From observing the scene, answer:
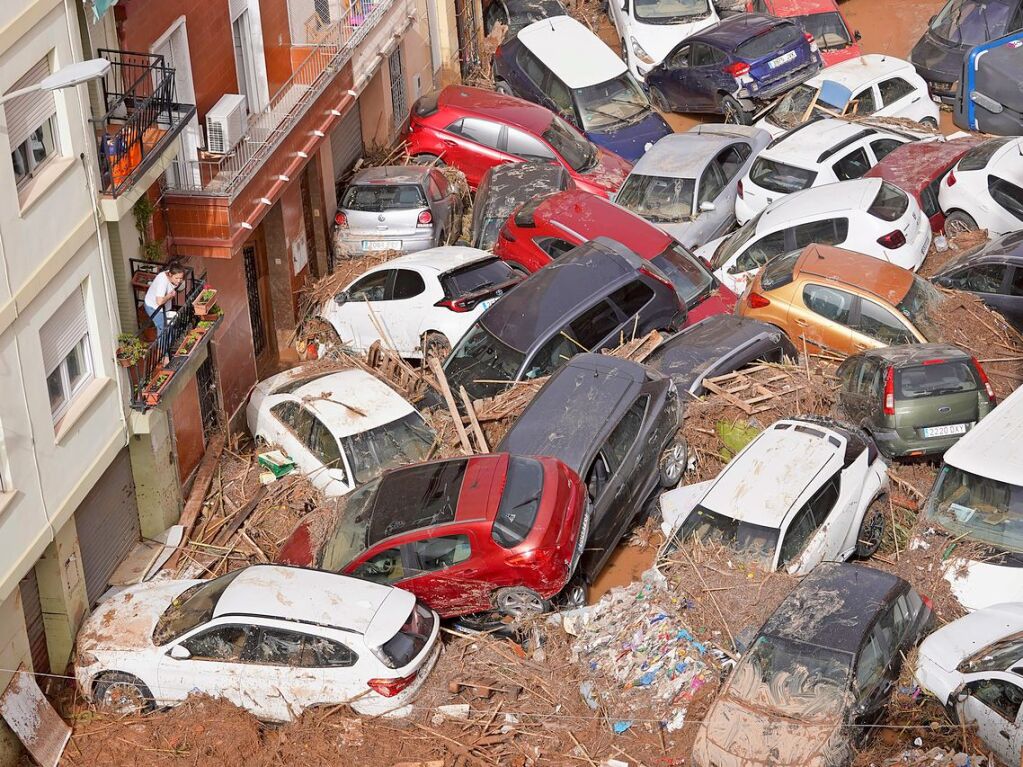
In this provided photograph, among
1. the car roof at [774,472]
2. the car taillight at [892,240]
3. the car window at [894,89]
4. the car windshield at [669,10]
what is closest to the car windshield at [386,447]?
the car roof at [774,472]

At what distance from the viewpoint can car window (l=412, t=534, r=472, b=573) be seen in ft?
44.1

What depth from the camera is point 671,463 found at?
15789 mm

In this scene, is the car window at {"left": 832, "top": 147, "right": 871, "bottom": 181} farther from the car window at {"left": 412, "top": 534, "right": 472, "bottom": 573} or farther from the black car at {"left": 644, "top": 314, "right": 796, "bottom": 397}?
the car window at {"left": 412, "top": 534, "right": 472, "bottom": 573}

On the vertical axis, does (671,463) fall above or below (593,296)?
below

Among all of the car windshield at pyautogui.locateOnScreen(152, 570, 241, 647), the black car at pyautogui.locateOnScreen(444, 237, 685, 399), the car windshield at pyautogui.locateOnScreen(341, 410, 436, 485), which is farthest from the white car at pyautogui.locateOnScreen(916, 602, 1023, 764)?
the car windshield at pyautogui.locateOnScreen(152, 570, 241, 647)

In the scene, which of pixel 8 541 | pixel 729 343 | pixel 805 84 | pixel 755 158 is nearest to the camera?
pixel 8 541

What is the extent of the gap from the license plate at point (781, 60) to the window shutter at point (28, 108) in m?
14.7

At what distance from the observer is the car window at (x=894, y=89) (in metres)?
23.9

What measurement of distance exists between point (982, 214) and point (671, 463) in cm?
722

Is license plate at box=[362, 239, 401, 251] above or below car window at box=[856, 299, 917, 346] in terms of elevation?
below

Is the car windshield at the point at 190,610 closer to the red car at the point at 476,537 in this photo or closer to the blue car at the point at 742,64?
the red car at the point at 476,537

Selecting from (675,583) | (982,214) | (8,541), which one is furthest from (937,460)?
(8,541)

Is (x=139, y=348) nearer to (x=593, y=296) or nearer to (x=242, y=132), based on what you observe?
(x=242, y=132)

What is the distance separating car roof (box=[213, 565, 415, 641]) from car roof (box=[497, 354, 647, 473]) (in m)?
2.50
